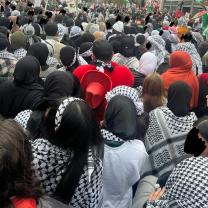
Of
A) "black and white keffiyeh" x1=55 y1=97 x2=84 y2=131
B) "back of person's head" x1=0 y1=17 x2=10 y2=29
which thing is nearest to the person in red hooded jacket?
"black and white keffiyeh" x1=55 y1=97 x2=84 y2=131

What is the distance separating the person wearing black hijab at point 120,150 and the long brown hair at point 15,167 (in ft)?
3.63

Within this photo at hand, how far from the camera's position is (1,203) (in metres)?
1.57

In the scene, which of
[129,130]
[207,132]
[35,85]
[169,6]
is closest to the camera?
[207,132]

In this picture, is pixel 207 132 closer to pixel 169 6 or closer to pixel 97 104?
pixel 97 104

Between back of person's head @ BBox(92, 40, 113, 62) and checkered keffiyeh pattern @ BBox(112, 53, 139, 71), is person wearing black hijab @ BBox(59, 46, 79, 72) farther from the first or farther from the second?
checkered keffiyeh pattern @ BBox(112, 53, 139, 71)

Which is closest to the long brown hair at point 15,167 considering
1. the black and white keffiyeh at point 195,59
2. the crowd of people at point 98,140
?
the crowd of people at point 98,140

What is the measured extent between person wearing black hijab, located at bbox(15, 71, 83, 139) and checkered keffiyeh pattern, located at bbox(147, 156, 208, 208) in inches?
42.3

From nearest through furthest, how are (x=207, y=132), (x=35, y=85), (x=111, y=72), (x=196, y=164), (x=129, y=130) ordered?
(x=196, y=164)
(x=207, y=132)
(x=129, y=130)
(x=35, y=85)
(x=111, y=72)

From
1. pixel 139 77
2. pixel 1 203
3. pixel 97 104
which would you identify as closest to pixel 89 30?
pixel 139 77

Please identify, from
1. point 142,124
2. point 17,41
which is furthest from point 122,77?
point 17,41

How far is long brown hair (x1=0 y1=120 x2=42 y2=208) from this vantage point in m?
1.56

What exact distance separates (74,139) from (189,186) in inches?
25.0

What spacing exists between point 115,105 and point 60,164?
0.76 metres

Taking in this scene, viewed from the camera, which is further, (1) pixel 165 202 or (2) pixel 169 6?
(2) pixel 169 6
